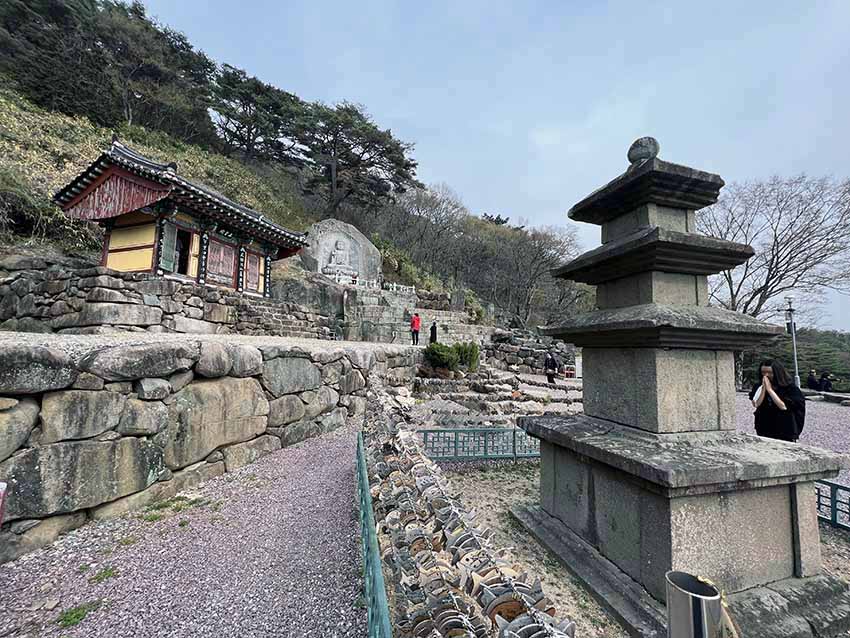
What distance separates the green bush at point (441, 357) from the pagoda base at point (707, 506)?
9.14 metres

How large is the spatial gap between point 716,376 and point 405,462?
2.47m

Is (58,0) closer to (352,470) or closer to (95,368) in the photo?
(95,368)

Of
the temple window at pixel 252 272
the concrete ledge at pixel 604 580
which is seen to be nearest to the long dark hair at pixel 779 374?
the concrete ledge at pixel 604 580

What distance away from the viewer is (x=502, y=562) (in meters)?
1.62

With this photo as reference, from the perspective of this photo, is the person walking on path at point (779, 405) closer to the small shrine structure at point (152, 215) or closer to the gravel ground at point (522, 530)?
the gravel ground at point (522, 530)

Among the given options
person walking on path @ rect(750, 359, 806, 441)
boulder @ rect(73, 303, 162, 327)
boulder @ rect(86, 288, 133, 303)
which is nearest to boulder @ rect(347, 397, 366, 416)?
boulder @ rect(73, 303, 162, 327)

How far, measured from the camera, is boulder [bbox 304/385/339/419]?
592 centimetres

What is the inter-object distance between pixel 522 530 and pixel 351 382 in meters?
4.78

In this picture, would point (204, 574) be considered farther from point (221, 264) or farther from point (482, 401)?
point (221, 264)

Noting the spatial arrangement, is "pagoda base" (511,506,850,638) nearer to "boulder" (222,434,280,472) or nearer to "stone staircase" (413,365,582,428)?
"boulder" (222,434,280,472)

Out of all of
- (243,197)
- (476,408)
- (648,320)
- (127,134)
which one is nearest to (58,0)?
(127,134)

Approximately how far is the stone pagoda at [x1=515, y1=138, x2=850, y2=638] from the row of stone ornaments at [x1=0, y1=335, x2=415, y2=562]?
362 centimetres

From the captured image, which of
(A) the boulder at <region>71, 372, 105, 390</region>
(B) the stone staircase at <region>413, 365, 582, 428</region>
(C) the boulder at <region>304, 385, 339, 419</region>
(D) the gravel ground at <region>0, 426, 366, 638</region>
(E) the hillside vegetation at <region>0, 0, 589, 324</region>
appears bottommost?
(D) the gravel ground at <region>0, 426, 366, 638</region>

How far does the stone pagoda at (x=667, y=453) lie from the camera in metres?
2.03
